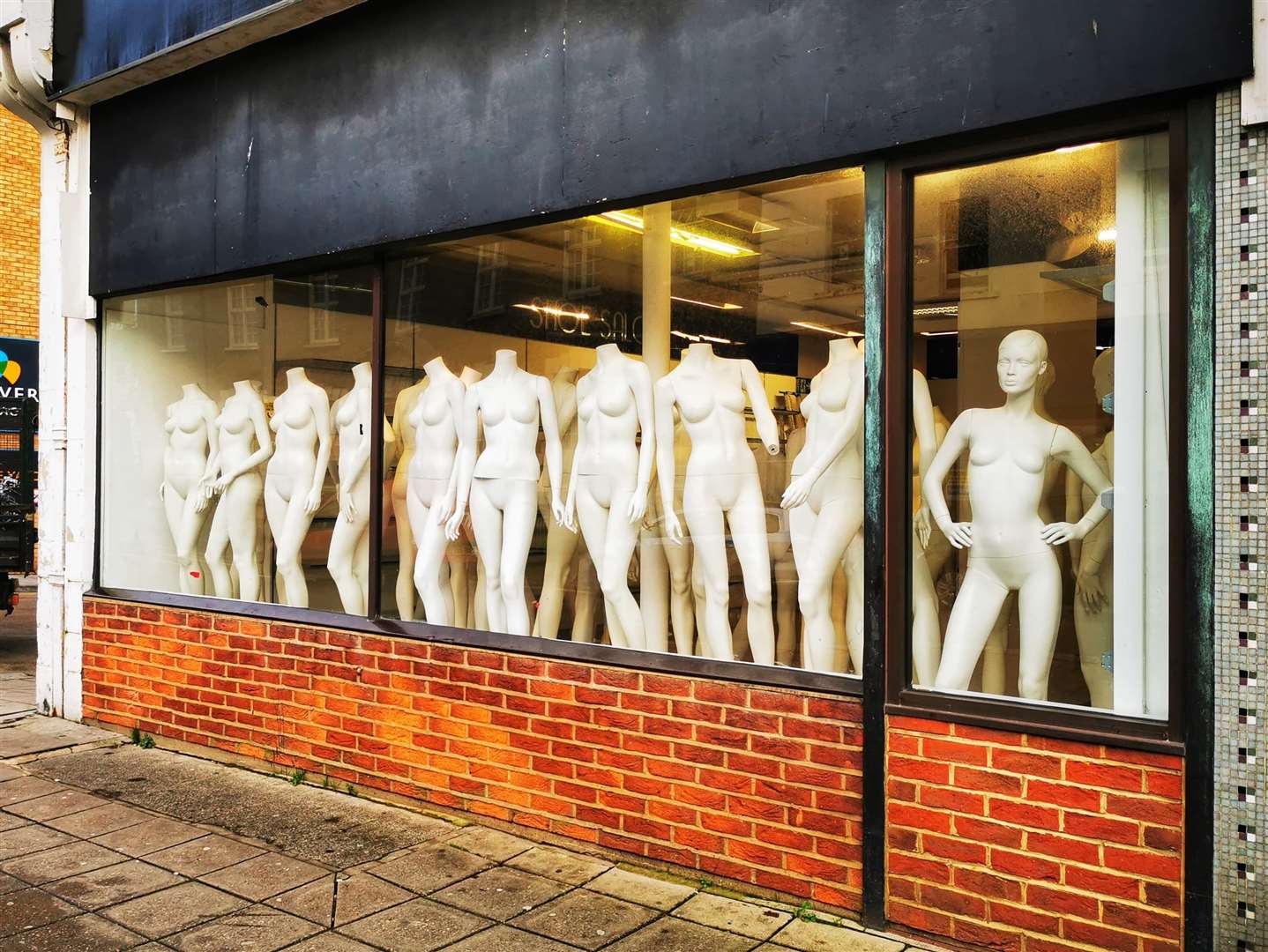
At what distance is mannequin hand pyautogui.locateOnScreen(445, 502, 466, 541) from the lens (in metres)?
5.34

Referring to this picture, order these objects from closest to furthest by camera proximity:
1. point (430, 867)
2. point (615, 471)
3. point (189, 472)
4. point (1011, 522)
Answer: point (1011, 522)
point (430, 867)
point (615, 471)
point (189, 472)

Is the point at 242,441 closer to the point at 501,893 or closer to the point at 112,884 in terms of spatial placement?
the point at 112,884

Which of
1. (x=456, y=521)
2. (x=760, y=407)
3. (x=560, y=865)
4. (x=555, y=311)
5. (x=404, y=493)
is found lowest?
(x=560, y=865)

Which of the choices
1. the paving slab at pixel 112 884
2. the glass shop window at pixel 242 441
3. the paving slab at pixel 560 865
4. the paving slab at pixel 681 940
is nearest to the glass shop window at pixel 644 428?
the glass shop window at pixel 242 441

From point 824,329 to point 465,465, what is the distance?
206 centimetres

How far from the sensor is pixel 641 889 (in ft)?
13.5

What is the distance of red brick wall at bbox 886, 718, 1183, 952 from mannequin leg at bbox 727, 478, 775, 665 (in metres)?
0.81

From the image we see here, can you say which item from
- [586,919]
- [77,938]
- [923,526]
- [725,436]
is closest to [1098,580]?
[923,526]

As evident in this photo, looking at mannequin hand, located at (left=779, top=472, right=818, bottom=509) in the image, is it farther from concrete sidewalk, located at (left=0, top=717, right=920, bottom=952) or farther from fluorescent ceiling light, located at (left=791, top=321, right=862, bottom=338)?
concrete sidewalk, located at (left=0, top=717, right=920, bottom=952)

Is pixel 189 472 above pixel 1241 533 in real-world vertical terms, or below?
above

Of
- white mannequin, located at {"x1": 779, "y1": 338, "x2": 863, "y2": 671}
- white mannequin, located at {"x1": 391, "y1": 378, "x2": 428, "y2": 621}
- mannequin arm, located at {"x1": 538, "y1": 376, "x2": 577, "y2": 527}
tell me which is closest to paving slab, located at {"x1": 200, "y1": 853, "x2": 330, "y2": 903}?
white mannequin, located at {"x1": 391, "y1": 378, "x2": 428, "y2": 621}

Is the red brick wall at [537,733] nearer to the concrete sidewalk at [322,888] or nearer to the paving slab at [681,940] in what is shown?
the concrete sidewalk at [322,888]

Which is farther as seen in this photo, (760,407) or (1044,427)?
(760,407)

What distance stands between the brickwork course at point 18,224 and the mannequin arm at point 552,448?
16.4m
